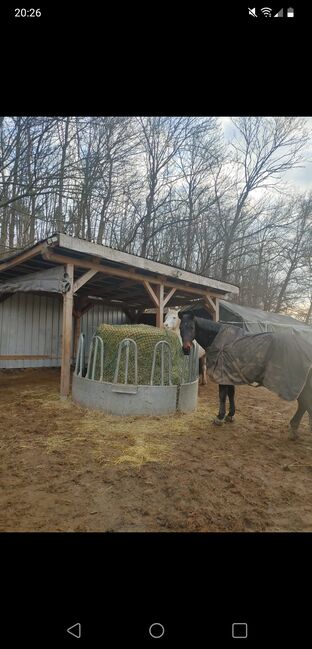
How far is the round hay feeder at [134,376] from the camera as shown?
4695 millimetres

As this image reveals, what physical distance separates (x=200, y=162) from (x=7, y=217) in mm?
10769

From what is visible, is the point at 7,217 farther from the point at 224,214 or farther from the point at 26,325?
the point at 224,214

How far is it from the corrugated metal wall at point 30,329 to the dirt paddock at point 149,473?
4.13m

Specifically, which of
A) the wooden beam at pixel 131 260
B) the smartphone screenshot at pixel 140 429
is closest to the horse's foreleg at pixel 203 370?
the smartphone screenshot at pixel 140 429

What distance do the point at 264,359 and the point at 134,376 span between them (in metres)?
2.05

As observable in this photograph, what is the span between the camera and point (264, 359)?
3.95 meters

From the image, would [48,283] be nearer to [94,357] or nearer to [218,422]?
[94,357]

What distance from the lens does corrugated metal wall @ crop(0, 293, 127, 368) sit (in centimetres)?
874

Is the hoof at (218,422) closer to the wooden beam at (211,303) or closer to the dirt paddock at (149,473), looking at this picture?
the dirt paddock at (149,473)
